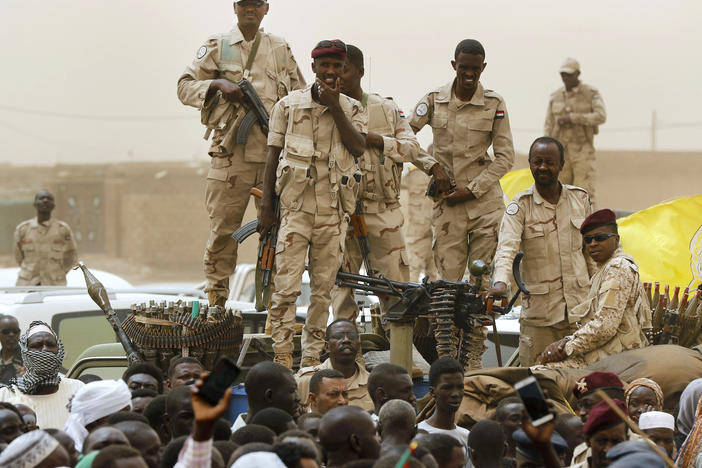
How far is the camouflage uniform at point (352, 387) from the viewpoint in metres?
7.76

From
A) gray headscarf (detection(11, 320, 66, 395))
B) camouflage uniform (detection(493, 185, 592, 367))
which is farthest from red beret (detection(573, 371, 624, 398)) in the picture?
gray headscarf (detection(11, 320, 66, 395))

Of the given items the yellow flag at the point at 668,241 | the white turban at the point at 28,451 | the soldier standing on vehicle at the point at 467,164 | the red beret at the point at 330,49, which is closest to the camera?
the white turban at the point at 28,451

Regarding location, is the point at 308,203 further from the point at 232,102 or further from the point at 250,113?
the point at 232,102

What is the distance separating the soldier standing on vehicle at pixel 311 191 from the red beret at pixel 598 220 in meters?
1.67

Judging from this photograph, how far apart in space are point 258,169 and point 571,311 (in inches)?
106

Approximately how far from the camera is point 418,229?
14.7m

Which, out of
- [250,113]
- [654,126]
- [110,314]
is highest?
[654,126]

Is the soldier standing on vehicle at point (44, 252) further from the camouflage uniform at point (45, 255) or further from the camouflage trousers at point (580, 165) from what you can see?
the camouflage trousers at point (580, 165)

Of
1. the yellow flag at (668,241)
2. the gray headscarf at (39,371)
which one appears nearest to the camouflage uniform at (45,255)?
the yellow flag at (668,241)

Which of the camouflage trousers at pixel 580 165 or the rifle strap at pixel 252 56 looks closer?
the rifle strap at pixel 252 56

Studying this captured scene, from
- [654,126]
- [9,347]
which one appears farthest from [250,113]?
[654,126]

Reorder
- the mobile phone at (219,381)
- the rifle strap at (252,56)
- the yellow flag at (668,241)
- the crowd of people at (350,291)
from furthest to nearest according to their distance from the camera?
the yellow flag at (668,241), the rifle strap at (252,56), the crowd of people at (350,291), the mobile phone at (219,381)

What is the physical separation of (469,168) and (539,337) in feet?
5.24

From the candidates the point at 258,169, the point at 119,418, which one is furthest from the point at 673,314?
the point at 119,418
